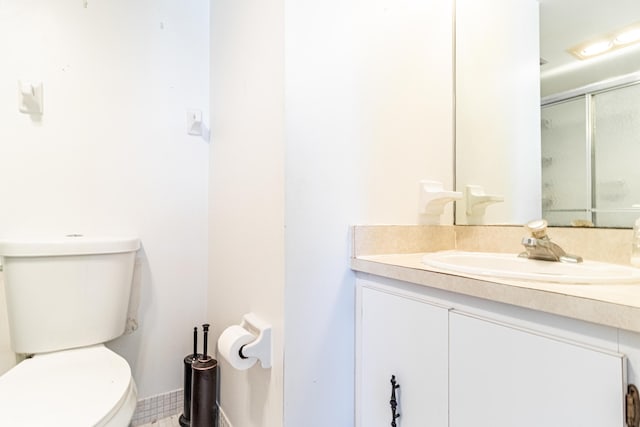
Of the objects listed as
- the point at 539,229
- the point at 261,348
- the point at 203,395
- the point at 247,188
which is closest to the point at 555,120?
the point at 539,229

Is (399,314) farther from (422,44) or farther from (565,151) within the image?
(422,44)

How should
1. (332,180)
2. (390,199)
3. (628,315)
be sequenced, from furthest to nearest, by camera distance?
(390,199)
(332,180)
(628,315)

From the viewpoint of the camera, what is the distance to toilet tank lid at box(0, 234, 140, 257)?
3.35ft

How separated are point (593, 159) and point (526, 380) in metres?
0.70

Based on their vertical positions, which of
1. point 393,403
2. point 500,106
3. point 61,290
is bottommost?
point 393,403

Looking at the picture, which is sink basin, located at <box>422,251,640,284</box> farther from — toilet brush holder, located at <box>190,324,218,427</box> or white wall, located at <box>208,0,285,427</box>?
toilet brush holder, located at <box>190,324,218,427</box>

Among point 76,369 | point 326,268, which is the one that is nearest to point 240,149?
Result: point 326,268

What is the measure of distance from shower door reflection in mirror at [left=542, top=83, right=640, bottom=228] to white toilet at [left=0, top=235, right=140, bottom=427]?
1.35 m

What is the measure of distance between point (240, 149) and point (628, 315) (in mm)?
1070

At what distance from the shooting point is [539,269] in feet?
2.78

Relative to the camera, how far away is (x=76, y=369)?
941mm

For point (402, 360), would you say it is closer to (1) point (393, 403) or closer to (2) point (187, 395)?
(1) point (393, 403)

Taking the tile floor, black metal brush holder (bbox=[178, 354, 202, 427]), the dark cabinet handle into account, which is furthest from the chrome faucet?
the tile floor

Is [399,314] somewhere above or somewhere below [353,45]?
below
